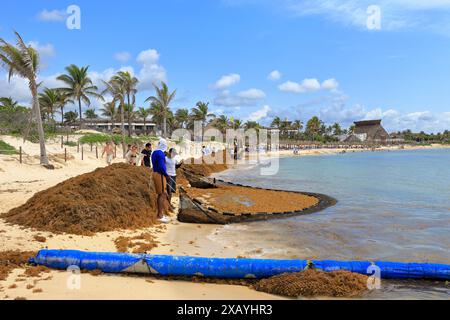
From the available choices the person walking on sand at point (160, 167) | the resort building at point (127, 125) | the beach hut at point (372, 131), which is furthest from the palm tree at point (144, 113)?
the beach hut at point (372, 131)

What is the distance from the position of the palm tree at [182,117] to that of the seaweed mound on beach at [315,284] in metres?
77.1

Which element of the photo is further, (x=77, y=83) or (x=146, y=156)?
(x=77, y=83)

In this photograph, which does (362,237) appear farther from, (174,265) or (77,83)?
(77,83)

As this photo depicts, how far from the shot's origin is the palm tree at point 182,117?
8170cm

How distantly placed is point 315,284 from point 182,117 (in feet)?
255

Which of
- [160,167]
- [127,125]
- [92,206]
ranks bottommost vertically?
[92,206]

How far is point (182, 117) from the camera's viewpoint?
81562mm

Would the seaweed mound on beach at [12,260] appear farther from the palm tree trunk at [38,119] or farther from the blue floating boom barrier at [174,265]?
the palm tree trunk at [38,119]

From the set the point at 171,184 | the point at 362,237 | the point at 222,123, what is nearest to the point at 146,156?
the point at 171,184

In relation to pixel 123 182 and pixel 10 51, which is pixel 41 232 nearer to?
pixel 123 182

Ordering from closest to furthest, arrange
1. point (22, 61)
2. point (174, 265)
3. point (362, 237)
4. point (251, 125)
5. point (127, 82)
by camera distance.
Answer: point (174, 265), point (362, 237), point (22, 61), point (127, 82), point (251, 125)
